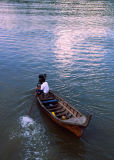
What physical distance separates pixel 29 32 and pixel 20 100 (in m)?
24.6

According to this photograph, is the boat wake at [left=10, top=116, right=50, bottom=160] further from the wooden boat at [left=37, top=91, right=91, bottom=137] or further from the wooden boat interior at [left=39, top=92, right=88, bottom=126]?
the wooden boat interior at [left=39, top=92, right=88, bottom=126]

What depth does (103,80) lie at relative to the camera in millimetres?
17438

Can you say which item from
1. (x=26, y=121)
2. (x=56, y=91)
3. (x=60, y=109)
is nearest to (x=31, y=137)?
(x=26, y=121)

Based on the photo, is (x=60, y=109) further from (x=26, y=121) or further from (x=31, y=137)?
(x=31, y=137)

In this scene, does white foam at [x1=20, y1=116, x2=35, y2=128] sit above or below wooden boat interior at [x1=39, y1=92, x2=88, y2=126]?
below

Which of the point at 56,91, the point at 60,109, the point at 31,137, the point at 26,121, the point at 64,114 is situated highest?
the point at 56,91

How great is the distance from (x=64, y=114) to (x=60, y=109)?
0.78m

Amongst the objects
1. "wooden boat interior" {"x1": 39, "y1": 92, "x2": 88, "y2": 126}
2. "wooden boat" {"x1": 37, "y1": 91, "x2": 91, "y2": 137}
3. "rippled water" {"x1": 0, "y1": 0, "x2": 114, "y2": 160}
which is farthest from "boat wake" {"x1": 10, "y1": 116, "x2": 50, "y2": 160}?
"wooden boat interior" {"x1": 39, "y1": 92, "x2": 88, "y2": 126}

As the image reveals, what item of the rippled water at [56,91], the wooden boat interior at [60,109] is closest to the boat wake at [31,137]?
the rippled water at [56,91]

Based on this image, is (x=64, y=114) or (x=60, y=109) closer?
(x=64, y=114)

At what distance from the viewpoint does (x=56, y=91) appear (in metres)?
15.5

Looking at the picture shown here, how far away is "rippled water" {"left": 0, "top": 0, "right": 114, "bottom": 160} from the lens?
980cm

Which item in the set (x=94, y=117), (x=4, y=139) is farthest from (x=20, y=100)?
(x=94, y=117)

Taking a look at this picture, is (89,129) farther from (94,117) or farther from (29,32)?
(29,32)
